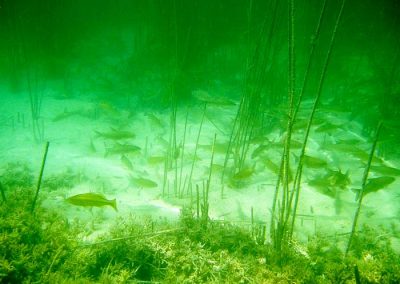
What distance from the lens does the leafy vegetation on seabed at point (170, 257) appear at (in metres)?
2.26

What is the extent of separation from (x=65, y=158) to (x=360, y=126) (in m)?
7.83

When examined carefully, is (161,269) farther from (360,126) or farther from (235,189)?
(360,126)

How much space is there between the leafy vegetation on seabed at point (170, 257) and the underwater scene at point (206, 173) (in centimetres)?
1

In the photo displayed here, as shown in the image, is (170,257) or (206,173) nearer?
(170,257)

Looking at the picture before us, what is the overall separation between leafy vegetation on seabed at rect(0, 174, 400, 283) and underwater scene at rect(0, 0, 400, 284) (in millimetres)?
15

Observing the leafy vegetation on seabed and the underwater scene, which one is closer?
the leafy vegetation on seabed

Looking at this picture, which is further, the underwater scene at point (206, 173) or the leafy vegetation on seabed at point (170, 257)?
the underwater scene at point (206, 173)

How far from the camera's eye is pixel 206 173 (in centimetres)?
542

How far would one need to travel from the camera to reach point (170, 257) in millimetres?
2766

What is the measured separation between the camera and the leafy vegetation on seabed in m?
2.26

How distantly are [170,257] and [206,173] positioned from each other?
275cm

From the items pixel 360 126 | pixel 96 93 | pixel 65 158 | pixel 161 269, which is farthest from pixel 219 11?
pixel 161 269

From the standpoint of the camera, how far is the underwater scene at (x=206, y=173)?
2541 millimetres

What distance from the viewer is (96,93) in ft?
37.9
